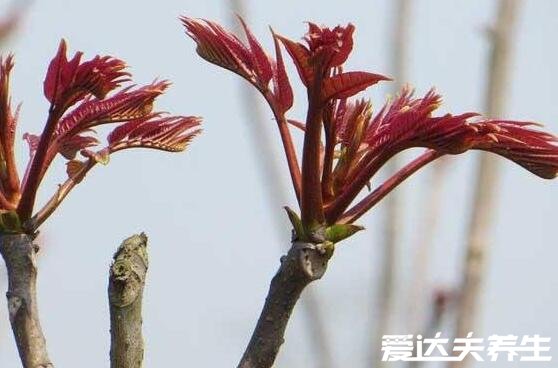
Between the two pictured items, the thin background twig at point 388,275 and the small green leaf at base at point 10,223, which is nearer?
the small green leaf at base at point 10,223

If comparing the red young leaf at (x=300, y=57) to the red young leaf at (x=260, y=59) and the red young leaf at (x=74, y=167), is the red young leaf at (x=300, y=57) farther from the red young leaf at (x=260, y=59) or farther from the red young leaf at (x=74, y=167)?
the red young leaf at (x=74, y=167)

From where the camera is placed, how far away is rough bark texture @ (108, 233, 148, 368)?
1142 millimetres

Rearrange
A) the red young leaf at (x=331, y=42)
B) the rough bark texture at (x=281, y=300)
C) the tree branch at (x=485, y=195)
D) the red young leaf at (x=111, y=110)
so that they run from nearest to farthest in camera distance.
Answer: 1. the red young leaf at (x=331, y=42)
2. the rough bark texture at (x=281, y=300)
3. the red young leaf at (x=111, y=110)
4. the tree branch at (x=485, y=195)

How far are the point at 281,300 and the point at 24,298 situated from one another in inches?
10.6

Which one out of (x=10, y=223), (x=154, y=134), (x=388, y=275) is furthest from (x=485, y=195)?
(x=10, y=223)

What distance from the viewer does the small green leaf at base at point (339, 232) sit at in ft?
3.71

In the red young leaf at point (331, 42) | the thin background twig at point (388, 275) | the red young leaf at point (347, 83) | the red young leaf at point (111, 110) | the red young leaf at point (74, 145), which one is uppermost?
the red young leaf at point (331, 42)

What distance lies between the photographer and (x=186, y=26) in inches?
44.8

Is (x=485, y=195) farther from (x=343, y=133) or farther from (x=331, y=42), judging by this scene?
(x=331, y=42)

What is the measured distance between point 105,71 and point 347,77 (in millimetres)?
248

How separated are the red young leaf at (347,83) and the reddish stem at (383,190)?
0.12 metres

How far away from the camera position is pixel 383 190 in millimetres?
1146

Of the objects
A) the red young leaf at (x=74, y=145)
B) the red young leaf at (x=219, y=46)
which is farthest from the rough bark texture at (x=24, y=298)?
the red young leaf at (x=219, y=46)

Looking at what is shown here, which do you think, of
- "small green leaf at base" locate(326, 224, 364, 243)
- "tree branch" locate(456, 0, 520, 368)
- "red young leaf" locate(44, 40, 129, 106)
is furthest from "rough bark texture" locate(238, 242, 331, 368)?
"tree branch" locate(456, 0, 520, 368)
